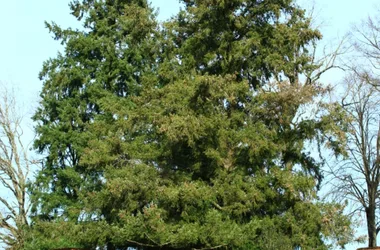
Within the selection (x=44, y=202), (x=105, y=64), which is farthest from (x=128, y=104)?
(x=44, y=202)

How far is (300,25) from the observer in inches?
994

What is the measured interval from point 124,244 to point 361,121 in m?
14.4

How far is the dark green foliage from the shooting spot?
22.3m

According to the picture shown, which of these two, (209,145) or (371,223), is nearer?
(209,145)

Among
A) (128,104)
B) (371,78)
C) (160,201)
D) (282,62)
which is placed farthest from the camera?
A: (371,78)

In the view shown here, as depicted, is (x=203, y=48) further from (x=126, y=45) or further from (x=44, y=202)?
(x=44, y=202)

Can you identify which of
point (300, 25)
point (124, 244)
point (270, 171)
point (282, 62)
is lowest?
point (124, 244)

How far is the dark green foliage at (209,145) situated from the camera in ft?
73.2

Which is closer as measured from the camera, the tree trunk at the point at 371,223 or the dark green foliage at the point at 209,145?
the dark green foliage at the point at 209,145

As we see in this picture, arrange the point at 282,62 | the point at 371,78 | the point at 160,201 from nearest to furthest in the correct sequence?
the point at 160,201 → the point at 282,62 → the point at 371,78

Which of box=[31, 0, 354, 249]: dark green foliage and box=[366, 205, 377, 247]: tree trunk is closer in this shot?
box=[31, 0, 354, 249]: dark green foliage

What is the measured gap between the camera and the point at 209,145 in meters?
23.6

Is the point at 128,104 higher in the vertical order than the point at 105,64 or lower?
lower

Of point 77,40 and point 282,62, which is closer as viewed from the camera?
point 282,62
